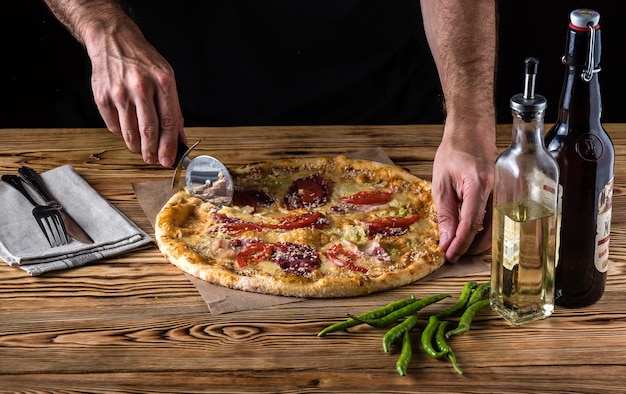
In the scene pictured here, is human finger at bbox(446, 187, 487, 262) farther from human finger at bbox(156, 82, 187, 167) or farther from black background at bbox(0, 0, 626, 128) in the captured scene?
black background at bbox(0, 0, 626, 128)

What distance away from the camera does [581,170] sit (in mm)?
1752

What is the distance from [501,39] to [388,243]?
191 centimetres

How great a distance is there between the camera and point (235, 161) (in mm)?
2785

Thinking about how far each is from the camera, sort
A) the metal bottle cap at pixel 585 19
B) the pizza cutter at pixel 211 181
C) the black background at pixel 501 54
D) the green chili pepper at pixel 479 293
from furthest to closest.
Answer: the black background at pixel 501 54 → the pizza cutter at pixel 211 181 → the green chili pepper at pixel 479 293 → the metal bottle cap at pixel 585 19

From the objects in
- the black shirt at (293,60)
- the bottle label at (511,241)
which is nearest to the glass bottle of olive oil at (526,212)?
the bottle label at (511,241)

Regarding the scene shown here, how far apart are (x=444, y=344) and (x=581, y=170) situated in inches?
17.7

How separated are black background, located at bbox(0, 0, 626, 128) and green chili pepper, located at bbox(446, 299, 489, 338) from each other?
214cm

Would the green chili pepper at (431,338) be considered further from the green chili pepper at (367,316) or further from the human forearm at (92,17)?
the human forearm at (92,17)

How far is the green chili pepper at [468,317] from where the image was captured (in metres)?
1.81

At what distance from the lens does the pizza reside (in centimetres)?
204

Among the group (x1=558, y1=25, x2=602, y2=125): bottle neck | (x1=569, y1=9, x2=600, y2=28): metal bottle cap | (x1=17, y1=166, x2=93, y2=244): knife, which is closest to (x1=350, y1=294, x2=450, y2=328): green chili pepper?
(x1=558, y1=25, x2=602, y2=125): bottle neck

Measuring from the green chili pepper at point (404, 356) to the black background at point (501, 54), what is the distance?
7.59 ft

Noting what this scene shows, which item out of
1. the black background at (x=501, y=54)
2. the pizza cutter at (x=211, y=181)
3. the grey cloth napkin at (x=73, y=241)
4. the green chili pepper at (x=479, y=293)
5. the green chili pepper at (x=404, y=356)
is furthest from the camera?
the black background at (x=501, y=54)

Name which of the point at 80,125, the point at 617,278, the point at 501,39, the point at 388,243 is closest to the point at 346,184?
the point at 388,243
